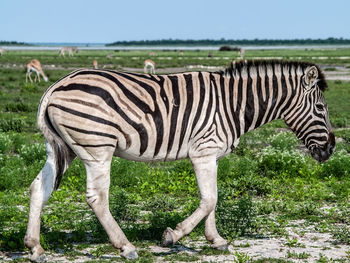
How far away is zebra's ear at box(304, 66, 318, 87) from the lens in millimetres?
6434

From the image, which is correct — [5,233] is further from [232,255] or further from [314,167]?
[314,167]

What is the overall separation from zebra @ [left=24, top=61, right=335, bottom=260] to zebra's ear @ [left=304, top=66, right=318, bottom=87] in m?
0.01

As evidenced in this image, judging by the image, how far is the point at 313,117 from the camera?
21.5ft

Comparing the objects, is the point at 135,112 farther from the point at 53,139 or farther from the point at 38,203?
the point at 38,203

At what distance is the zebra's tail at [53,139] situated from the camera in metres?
5.88

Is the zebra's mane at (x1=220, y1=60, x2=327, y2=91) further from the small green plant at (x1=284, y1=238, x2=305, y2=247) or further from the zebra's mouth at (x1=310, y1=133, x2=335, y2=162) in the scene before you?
the small green plant at (x1=284, y1=238, x2=305, y2=247)

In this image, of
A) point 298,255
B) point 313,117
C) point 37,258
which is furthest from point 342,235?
point 37,258

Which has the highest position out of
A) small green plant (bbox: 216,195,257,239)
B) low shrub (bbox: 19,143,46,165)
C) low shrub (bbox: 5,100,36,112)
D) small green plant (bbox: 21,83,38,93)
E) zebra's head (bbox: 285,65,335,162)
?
zebra's head (bbox: 285,65,335,162)

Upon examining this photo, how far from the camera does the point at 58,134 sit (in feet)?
19.5

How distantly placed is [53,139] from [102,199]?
33.8 inches

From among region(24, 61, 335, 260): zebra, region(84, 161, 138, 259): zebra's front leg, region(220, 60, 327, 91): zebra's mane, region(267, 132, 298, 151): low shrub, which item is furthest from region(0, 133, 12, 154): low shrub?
region(220, 60, 327, 91): zebra's mane

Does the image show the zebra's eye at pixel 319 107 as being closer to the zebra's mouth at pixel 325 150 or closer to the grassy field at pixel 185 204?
the zebra's mouth at pixel 325 150

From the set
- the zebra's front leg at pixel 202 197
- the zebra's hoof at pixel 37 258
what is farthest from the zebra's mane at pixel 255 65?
the zebra's hoof at pixel 37 258

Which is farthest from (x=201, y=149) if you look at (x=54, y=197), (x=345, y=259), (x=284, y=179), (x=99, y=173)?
(x=284, y=179)
